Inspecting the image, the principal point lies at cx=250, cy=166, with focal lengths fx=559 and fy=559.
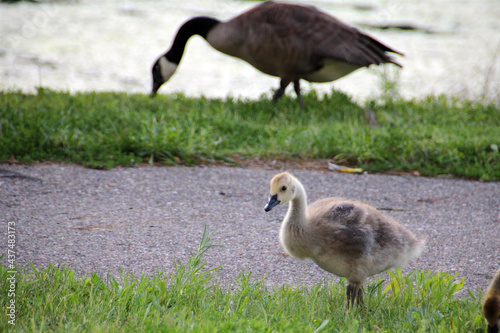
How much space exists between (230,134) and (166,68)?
2.54 metres

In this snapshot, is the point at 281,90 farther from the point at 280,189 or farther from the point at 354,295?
the point at 354,295

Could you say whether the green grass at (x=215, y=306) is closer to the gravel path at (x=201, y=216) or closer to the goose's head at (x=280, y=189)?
the gravel path at (x=201, y=216)

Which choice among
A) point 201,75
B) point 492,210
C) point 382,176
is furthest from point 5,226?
point 201,75

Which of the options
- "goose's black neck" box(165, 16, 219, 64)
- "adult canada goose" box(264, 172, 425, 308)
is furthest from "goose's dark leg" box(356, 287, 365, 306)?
"goose's black neck" box(165, 16, 219, 64)

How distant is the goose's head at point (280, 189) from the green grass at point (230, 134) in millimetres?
2808

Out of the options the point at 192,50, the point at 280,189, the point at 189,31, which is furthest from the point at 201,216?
the point at 192,50

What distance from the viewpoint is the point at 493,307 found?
9.56 feet

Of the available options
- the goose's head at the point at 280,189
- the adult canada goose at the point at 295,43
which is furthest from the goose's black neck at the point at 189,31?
the goose's head at the point at 280,189

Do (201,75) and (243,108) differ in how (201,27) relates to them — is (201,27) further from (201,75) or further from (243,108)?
(201,75)

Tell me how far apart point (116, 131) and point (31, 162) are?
3.24 feet

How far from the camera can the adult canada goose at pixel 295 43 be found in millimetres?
7699

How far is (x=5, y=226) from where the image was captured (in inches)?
173

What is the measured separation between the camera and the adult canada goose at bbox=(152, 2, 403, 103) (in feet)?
25.3

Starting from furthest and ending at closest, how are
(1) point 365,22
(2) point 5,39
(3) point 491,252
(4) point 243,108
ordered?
(1) point 365,22 → (2) point 5,39 → (4) point 243,108 → (3) point 491,252
